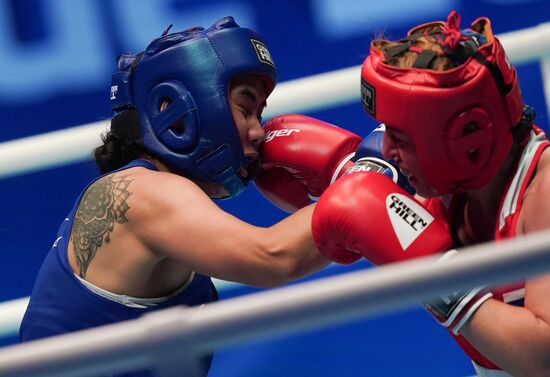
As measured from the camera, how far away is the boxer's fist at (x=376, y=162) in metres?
1.88

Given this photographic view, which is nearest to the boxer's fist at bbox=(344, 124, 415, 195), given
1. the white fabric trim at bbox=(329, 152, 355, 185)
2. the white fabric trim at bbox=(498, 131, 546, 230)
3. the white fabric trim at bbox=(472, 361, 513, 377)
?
the white fabric trim at bbox=(329, 152, 355, 185)

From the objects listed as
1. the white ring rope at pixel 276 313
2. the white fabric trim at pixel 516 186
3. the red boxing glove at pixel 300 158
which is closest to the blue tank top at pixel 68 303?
the red boxing glove at pixel 300 158

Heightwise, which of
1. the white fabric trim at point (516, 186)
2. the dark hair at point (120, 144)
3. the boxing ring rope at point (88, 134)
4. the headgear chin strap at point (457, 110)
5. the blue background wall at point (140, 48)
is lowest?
the blue background wall at point (140, 48)

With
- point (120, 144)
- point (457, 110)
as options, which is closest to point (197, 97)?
point (120, 144)

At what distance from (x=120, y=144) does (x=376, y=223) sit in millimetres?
801

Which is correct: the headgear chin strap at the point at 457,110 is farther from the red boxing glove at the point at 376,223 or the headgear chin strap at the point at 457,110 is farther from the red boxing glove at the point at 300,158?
the red boxing glove at the point at 300,158

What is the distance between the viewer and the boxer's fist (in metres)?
1.88

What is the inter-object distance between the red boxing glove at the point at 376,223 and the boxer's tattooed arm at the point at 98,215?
0.50 meters

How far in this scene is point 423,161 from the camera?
1688mm

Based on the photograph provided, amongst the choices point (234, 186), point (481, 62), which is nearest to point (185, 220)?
point (234, 186)

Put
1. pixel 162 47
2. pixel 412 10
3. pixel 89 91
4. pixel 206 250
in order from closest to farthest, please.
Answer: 1. pixel 206 250
2. pixel 162 47
3. pixel 412 10
4. pixel 89 91

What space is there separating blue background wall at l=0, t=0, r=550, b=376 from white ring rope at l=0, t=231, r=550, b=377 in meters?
2.32

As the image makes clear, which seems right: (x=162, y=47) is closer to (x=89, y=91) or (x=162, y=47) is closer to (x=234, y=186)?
(x=234, y=186)

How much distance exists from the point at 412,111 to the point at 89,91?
2.39m
